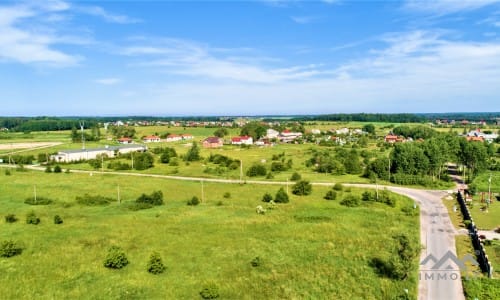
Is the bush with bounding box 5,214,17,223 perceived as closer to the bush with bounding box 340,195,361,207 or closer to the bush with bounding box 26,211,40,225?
the bush with bounding box 26,211,40,225

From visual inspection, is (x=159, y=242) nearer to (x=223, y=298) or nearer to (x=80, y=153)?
(x=223, y=298)

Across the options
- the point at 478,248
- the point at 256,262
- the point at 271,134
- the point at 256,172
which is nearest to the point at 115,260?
the point at 256,262

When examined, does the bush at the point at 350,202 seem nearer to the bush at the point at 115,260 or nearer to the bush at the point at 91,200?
the bush at the point at 115,260

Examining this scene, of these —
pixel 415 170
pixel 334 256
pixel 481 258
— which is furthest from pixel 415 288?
pixel 415 170

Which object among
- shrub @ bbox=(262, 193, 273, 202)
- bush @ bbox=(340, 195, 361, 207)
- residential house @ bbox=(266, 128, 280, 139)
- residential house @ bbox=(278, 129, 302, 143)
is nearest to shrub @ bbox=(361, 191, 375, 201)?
bush @ bbox=(340, 195, 361, 207)

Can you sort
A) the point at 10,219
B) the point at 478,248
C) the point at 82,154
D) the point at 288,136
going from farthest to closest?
the point at 288,136, the point at 82,154, the point at 10,219, the point at 478,248

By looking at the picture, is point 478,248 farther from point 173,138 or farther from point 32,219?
point 173,138
